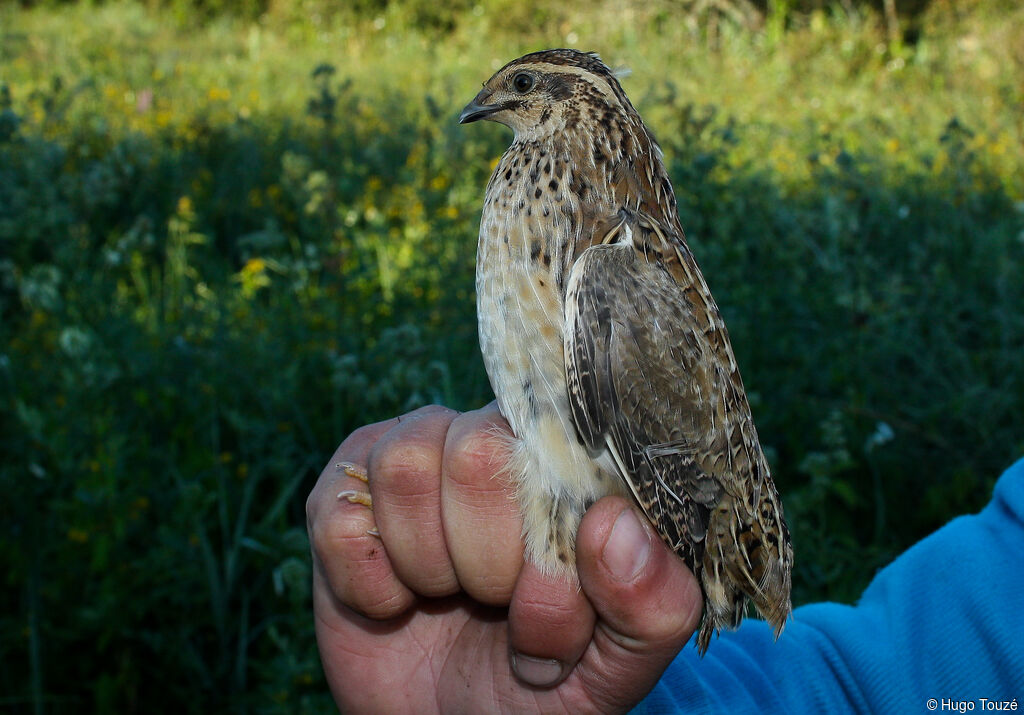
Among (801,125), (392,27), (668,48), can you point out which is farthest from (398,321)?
(392,27)

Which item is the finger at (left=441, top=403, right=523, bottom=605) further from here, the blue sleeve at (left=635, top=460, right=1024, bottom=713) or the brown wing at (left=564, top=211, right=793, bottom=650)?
the blue sleeve at (left=635, top=460, right=1024, bottom=713)

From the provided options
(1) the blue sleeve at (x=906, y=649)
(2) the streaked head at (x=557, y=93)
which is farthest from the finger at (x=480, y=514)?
(2) the streaked head at (x=557, y=93)

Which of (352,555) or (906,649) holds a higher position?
(352,555)

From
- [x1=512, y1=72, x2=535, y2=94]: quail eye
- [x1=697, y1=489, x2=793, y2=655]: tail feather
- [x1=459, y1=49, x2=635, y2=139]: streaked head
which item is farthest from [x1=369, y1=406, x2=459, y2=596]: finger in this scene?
[x1=512, y1=72, x2=535, y2=94]: quail eye

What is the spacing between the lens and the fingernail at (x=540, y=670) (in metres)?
1.77

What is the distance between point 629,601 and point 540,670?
237 mm

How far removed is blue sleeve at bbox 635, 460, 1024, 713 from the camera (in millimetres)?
2066

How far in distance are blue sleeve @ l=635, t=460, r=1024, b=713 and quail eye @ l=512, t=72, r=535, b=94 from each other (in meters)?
1.39

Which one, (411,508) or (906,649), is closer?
(411,508)

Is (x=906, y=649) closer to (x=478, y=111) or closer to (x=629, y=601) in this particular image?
(x=629, y=601)

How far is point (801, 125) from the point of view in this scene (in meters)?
8.14

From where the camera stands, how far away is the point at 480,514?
1802 mm

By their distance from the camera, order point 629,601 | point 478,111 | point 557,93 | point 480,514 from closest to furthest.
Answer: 1. point 629,601
2. point 480,514
3. point 557,93
4. point 478,111

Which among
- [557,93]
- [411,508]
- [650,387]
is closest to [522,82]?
[557,93]
